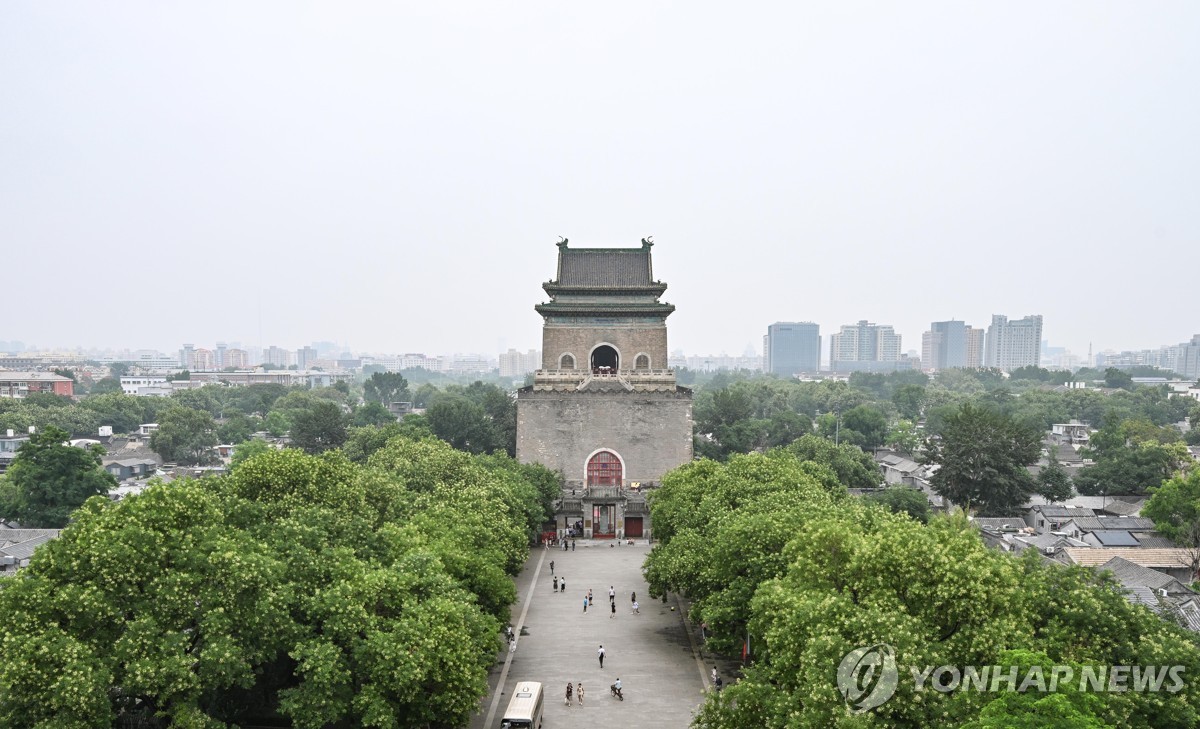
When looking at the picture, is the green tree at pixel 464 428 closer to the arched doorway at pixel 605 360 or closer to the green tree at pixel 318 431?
the green tree at pixel 318 431

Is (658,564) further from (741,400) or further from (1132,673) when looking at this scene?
(741,400)

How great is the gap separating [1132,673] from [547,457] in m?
28.7

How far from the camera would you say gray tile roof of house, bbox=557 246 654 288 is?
42500mm

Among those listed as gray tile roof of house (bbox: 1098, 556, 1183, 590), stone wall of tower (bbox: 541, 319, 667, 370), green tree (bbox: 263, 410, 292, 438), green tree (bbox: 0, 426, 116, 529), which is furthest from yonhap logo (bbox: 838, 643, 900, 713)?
green tree (bbox: 263, 410, 292, 438)

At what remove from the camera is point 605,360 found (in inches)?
1674

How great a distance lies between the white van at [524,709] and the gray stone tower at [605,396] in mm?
18849

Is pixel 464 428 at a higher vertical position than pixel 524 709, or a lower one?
higher

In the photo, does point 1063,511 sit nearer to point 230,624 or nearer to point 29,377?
point 230,624

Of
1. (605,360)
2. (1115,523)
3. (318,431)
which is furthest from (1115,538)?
(318,431)

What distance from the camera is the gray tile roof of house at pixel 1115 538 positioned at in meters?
29.8

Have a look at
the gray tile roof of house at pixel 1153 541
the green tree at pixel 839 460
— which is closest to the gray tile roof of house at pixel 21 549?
the green tree at pixel 839 460

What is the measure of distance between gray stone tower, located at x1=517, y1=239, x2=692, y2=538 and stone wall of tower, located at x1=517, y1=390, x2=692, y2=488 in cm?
4

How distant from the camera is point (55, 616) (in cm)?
1309

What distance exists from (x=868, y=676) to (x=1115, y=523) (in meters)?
25.4
